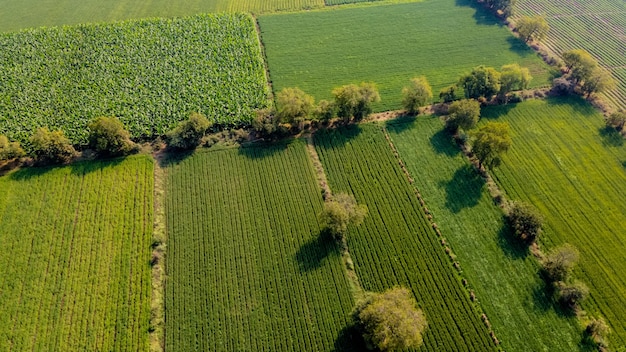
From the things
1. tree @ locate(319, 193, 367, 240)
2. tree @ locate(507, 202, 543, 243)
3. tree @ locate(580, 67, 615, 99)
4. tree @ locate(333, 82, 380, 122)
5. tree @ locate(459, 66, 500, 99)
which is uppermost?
tree @ locate(580, 67, 615, 99)

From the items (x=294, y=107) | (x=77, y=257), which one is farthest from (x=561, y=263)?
(x=77, y=257)

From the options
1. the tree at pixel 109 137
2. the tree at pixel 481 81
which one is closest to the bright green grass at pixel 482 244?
the tree at pixel 481 81

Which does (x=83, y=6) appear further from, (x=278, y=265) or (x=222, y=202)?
(x=278, y=265)

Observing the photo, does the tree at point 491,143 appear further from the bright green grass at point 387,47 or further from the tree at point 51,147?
the tree at point 51,147

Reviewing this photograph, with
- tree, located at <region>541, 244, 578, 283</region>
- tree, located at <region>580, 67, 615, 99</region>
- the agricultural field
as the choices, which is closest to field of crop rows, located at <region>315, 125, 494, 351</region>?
tree, located at <region>541, 244, 578, 283</region>

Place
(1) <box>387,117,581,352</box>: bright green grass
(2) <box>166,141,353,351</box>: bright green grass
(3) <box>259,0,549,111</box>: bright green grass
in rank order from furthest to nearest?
1. (3) <box>259,0,549,111</box>: bright green grass
2. (1) <box>387,117,581,352</box>: bright green grass
3. (2) <box>166,141,353,351</box>: bright green grass

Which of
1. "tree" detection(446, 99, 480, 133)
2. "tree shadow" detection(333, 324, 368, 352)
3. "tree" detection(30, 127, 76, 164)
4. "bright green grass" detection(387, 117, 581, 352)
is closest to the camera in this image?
"tree shadow" detection(333, 324, 368, 352)

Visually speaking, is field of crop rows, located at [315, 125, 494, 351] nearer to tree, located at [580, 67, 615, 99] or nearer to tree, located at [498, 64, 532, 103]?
tree, located at [498, 64, 532, 103]

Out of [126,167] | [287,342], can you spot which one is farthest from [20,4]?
[287,342]
